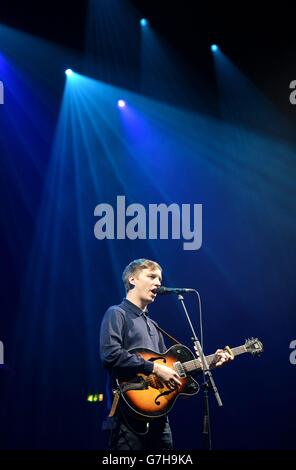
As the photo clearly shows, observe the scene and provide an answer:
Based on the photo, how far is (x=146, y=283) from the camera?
13.6ft

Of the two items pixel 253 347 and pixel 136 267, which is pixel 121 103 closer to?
pixel 136 267

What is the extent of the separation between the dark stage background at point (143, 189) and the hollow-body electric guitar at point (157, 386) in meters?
2.01

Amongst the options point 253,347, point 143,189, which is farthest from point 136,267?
point 143,189

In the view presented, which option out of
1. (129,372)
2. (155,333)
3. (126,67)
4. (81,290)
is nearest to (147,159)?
(126,67)

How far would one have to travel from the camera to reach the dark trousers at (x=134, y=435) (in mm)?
3617

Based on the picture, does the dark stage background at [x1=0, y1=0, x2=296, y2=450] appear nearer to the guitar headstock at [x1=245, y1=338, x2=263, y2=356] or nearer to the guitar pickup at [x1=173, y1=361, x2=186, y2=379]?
the guitar headstock at [x1=245, y1=338, x2=263, y2=356]

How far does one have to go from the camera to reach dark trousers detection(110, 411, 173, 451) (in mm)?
3617

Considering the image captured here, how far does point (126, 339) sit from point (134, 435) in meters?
0.63

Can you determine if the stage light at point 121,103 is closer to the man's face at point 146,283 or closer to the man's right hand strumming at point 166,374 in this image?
the man's face at point 146,283

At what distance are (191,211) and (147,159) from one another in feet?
2.59

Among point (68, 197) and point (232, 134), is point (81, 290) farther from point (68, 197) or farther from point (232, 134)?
point (232, 134)

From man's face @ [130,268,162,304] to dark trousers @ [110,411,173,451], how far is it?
855 millimetres

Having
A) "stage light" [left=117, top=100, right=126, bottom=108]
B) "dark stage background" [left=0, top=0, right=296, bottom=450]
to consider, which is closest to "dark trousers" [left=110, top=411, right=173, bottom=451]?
"dark stage background" [left=0, top=0, right=296, bottom=450]

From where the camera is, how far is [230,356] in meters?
4.17
